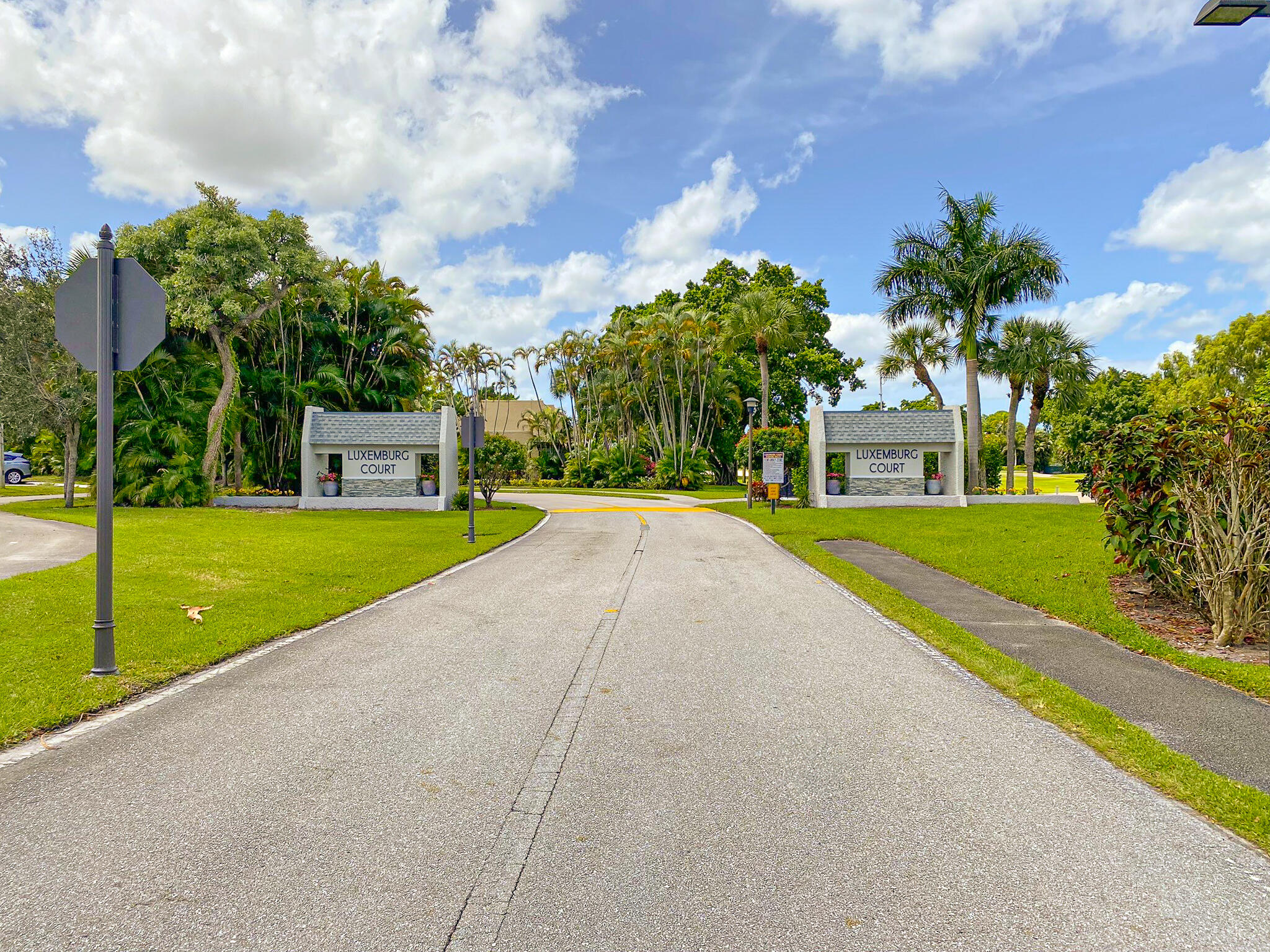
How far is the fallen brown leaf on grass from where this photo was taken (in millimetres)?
8414

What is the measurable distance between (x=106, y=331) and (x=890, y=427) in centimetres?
2986

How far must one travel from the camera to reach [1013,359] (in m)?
36.2

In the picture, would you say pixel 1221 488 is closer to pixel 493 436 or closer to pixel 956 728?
pixel 956 728

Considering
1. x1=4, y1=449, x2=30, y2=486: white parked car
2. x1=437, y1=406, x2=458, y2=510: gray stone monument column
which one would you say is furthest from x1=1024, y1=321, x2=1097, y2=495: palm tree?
x1=4, y1=449, x2=30, y2=486: white parked car

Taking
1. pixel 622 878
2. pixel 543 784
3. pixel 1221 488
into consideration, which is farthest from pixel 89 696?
pixel 1221 488

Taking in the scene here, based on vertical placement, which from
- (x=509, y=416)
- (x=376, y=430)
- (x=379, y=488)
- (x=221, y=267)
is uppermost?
(x=221, y=267)

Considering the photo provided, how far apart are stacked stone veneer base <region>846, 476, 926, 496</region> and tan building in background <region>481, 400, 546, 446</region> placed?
45.4 meters

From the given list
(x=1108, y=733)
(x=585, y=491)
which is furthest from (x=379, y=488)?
(x=1108, y=733)

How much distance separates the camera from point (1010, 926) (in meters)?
2.85

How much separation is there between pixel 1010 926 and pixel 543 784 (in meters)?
2.34

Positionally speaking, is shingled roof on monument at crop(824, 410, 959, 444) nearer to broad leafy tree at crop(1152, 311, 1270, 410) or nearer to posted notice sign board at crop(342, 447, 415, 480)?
posted notice sign board at crop(342, 447, 415, 480)

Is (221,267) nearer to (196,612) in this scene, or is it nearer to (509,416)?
(196,612)

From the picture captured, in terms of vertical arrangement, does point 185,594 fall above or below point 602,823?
above

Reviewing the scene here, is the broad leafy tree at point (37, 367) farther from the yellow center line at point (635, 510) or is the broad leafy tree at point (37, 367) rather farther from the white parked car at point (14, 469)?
the white parked car at point (14, 469)
